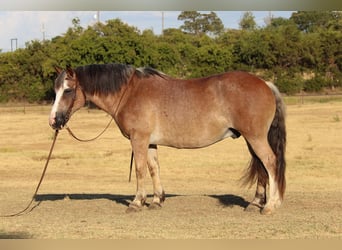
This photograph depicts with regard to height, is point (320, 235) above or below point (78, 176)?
above

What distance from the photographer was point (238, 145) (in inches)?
968

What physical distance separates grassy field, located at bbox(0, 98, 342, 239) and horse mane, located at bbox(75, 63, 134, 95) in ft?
6.54

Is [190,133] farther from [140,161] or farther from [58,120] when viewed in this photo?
[58,120]

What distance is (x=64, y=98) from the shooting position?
883 cm

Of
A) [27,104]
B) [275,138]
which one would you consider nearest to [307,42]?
[27,104]

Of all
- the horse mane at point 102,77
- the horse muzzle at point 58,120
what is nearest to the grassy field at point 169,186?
the horse muzzle at point 58,120

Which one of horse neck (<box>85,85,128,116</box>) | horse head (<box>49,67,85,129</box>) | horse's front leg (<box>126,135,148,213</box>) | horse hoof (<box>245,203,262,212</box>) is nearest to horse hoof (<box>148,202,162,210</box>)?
horse's front leg (<box>126,135,148,213</box>)

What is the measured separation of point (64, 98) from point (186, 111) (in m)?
1.95

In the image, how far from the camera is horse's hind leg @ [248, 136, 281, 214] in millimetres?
8469

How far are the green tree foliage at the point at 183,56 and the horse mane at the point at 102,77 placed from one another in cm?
2722

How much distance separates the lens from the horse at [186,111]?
8.49m

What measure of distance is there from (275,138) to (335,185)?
20.4 ft

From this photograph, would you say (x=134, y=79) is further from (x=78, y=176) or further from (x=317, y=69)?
(x=317, y=69)

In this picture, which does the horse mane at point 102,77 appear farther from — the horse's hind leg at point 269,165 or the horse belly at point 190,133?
the horse's hind leg at point 269,165
